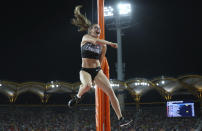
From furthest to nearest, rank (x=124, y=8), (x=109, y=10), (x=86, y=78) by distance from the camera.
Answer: (x=109, y=10) → (x=124, y=8) → (x=86, y=78)

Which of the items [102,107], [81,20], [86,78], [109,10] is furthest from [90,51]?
[109,10]

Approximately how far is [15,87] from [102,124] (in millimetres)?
22824

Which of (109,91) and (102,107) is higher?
(109,91)

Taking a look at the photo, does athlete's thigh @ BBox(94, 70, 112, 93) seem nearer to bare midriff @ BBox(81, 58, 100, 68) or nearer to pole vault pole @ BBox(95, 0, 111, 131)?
bare midriff @ BBox(81, 58, 100, 68)

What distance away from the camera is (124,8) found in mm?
28031

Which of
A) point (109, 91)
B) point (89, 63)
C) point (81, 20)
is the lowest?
point (109, 91)

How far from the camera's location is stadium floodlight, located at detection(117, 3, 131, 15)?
1092 inches

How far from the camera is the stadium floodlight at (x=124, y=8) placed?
27.7m

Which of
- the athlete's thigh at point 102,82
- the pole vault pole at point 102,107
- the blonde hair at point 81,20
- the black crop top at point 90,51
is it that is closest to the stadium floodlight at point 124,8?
the pole vault pole at point 102,107

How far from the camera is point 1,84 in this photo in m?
24.2

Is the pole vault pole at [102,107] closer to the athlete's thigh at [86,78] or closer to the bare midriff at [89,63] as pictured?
the bare midriff at [89,63]

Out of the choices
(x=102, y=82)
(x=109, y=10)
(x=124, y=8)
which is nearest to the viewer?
(x=102, y=82)

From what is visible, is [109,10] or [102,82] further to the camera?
[109,10]

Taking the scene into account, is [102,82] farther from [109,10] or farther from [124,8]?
[109,10]
